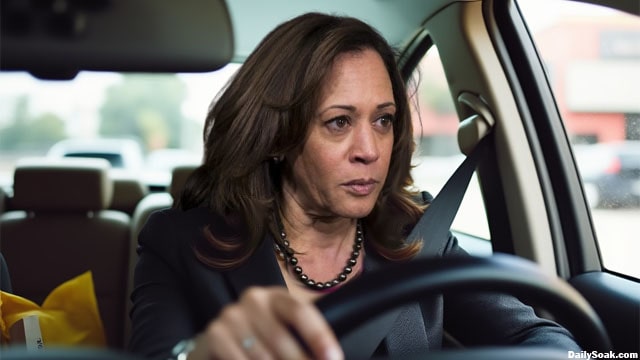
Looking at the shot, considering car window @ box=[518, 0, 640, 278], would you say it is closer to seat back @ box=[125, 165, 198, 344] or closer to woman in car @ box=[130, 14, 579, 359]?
woman in car @ box=[130, 14, 579, 359]

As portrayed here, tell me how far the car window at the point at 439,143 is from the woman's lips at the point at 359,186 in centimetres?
62

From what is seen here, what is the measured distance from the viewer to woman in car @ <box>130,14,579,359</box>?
153 cm

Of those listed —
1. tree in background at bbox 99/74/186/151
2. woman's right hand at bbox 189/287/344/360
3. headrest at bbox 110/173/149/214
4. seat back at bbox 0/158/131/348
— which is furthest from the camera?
tree in background at bbox 99/74/186/151

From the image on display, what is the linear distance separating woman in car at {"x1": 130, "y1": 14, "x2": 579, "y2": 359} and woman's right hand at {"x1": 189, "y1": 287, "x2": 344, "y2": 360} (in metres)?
0.64

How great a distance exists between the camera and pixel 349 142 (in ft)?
5.01

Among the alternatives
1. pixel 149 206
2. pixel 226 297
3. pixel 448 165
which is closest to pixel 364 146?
pixel 226 297

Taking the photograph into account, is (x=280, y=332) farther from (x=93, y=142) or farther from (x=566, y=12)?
(x=93, y=142)

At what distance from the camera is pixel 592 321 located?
94 centimetres

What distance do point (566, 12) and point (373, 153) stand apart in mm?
676

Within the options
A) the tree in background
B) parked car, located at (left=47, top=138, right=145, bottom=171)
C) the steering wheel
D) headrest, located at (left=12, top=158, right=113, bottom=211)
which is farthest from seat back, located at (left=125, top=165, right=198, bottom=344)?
the tree in background

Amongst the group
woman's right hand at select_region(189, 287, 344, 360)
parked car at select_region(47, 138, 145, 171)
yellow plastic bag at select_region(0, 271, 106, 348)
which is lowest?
parked car at select_region(47, 138, 145, 171)

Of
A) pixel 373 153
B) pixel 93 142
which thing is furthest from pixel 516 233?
pixel 93 142

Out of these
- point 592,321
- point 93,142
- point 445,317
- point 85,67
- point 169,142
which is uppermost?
point 85,67

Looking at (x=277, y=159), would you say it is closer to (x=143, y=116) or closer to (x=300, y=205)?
(x=300, y=205)
